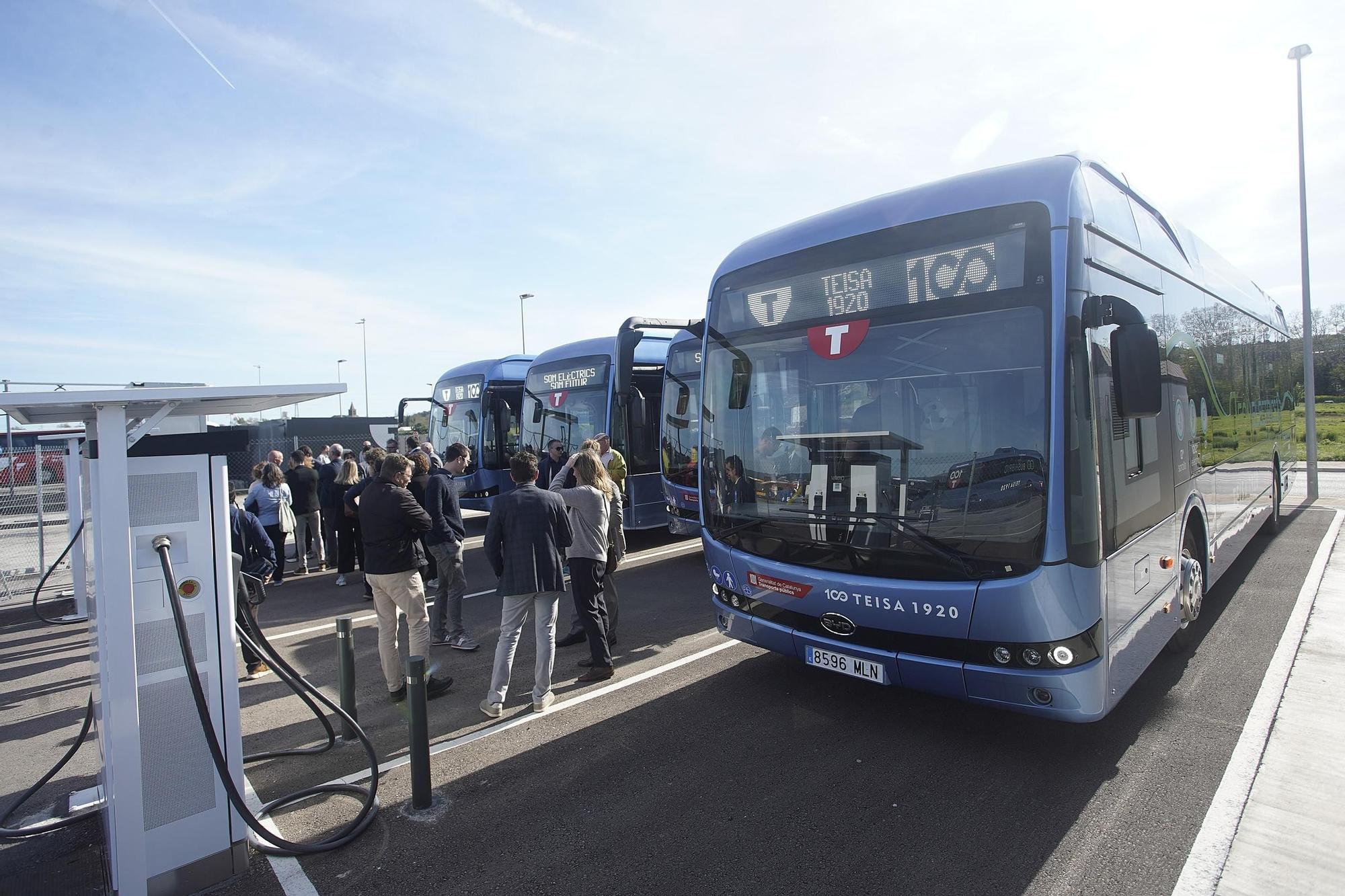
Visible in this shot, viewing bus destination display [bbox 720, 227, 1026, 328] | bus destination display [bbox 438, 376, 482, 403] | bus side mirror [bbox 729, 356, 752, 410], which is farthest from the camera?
bus destination display [bbox 438, 376, 482, 403]

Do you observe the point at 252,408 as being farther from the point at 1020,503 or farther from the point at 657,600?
the point at 657,600

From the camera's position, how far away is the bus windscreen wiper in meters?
3.88

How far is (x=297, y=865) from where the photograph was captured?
11.6 feet

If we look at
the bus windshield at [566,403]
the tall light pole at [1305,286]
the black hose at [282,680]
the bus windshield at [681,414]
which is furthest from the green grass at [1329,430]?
the black hose at [282,680]

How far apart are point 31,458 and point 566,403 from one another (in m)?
21.9

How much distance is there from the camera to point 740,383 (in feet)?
17.0

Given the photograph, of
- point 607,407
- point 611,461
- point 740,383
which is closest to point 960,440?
point 740,383

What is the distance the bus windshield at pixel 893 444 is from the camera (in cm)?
384

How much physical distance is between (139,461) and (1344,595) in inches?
408

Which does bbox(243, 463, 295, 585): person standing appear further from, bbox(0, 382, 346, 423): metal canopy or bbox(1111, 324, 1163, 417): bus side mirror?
bbox(1111, 324, 1163, 417): bus side mirror

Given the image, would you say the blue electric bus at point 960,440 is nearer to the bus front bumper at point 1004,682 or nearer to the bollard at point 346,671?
the bus front bumper at point 1004,682

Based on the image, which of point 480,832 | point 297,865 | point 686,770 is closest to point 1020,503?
point 686,770

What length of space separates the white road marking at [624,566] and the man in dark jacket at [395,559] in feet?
5.06

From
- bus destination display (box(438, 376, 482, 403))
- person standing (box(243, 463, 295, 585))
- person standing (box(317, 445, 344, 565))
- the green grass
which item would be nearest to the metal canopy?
person standing (box(243, 463, 295, 585))
